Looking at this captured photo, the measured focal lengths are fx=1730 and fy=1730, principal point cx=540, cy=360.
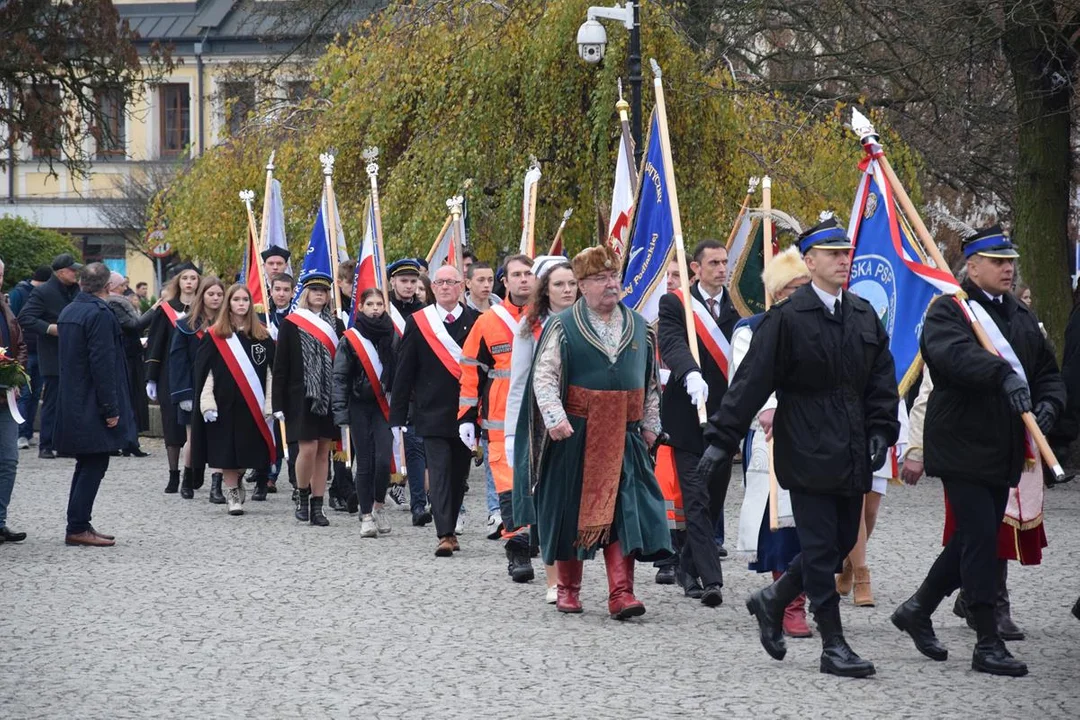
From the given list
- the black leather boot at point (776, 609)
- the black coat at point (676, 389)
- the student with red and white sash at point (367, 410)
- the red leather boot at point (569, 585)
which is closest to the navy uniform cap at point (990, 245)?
the black leather boot at point (776, 609)

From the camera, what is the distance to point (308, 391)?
40.4 ft

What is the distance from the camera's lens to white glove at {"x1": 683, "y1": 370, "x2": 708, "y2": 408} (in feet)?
28.3

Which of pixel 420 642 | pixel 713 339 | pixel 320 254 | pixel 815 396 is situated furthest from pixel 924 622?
pixel 320 254

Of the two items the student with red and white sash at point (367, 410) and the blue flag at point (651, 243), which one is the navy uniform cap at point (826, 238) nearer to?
the blue flag at point (651, 243)

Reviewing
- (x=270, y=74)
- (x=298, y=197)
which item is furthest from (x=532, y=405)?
(x=270, y=74)

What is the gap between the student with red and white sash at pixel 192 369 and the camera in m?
13.6

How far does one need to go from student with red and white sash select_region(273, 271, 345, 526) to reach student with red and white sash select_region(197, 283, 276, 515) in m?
0.60

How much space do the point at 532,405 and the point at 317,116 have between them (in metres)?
14.3

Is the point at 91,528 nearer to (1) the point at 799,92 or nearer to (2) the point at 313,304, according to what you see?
(2) the point at 313,304

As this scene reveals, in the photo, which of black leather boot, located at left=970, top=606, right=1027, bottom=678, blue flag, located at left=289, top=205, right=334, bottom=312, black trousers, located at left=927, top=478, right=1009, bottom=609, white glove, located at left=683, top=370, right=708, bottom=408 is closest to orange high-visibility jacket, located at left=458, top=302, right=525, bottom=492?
white glove, located at left=683, top=370, right=708, bottom=408

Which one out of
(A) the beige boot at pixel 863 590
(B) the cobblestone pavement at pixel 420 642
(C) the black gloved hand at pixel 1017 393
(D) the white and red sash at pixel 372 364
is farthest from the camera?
(D) the white and red sash at pixel 372 364

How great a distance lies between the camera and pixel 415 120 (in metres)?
20.0

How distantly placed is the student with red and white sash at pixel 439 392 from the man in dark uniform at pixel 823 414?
3.74m

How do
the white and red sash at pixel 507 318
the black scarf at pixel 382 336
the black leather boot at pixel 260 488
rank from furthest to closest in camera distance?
the black leather boot at pixel 260 488 < the black scarf at pixel 382 336 < the white and red sash at pixel 507 318
